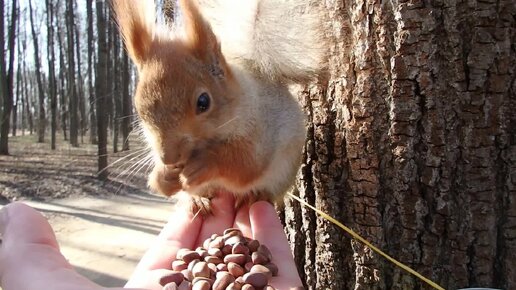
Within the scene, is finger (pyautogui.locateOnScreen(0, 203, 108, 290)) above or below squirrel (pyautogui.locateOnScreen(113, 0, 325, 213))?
below

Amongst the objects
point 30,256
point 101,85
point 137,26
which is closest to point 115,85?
point 101,85

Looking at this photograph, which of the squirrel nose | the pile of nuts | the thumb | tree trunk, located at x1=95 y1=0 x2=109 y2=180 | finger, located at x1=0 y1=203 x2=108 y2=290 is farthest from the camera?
tree trunk, located at x1=95 y1=0 x2=109 y2=180

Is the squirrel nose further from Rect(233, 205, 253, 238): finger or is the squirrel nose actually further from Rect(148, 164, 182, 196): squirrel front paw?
Rect(233, 205, 253, 238): finger

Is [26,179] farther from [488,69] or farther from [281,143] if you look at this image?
[488,69]

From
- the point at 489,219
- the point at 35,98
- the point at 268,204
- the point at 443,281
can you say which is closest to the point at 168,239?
the point at 268,204

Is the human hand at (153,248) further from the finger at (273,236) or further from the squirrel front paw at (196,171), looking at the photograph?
the squirrel front paw at (196,171)

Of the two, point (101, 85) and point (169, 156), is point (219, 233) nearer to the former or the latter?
point (169, 156)

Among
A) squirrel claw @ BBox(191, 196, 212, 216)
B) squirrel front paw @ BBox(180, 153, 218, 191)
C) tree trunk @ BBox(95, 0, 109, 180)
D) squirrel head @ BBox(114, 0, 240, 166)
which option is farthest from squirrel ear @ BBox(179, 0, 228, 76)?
tree trunk @ BBox(95, 0, 109, 180)
